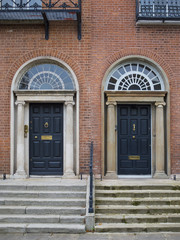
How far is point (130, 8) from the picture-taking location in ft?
26.1

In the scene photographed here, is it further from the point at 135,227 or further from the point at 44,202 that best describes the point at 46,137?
the point at 135,227

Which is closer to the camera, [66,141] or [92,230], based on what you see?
[92,230]

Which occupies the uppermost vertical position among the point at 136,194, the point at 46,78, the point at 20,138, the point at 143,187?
the point at 46,78

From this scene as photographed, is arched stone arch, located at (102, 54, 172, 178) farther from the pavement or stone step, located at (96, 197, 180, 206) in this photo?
the pavement

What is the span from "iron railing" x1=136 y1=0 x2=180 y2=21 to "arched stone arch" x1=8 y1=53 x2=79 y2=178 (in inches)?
115

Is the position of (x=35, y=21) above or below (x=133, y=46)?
above

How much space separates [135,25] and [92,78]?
87.7 inches

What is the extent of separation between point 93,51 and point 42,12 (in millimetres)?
1901

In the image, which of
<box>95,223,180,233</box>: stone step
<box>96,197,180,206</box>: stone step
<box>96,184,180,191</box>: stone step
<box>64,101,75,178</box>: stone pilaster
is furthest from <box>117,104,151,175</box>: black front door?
<box>95,223,180,233</box>: stone step

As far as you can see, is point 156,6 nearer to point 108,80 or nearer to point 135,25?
point 135,25

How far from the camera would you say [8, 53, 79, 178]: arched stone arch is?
7688mm

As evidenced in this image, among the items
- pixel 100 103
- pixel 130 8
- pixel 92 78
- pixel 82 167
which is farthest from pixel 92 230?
pixel 130 8

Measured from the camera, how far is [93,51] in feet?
Result: 25.7

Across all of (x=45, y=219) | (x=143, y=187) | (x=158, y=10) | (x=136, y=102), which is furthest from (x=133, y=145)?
(x=158, y=10)
